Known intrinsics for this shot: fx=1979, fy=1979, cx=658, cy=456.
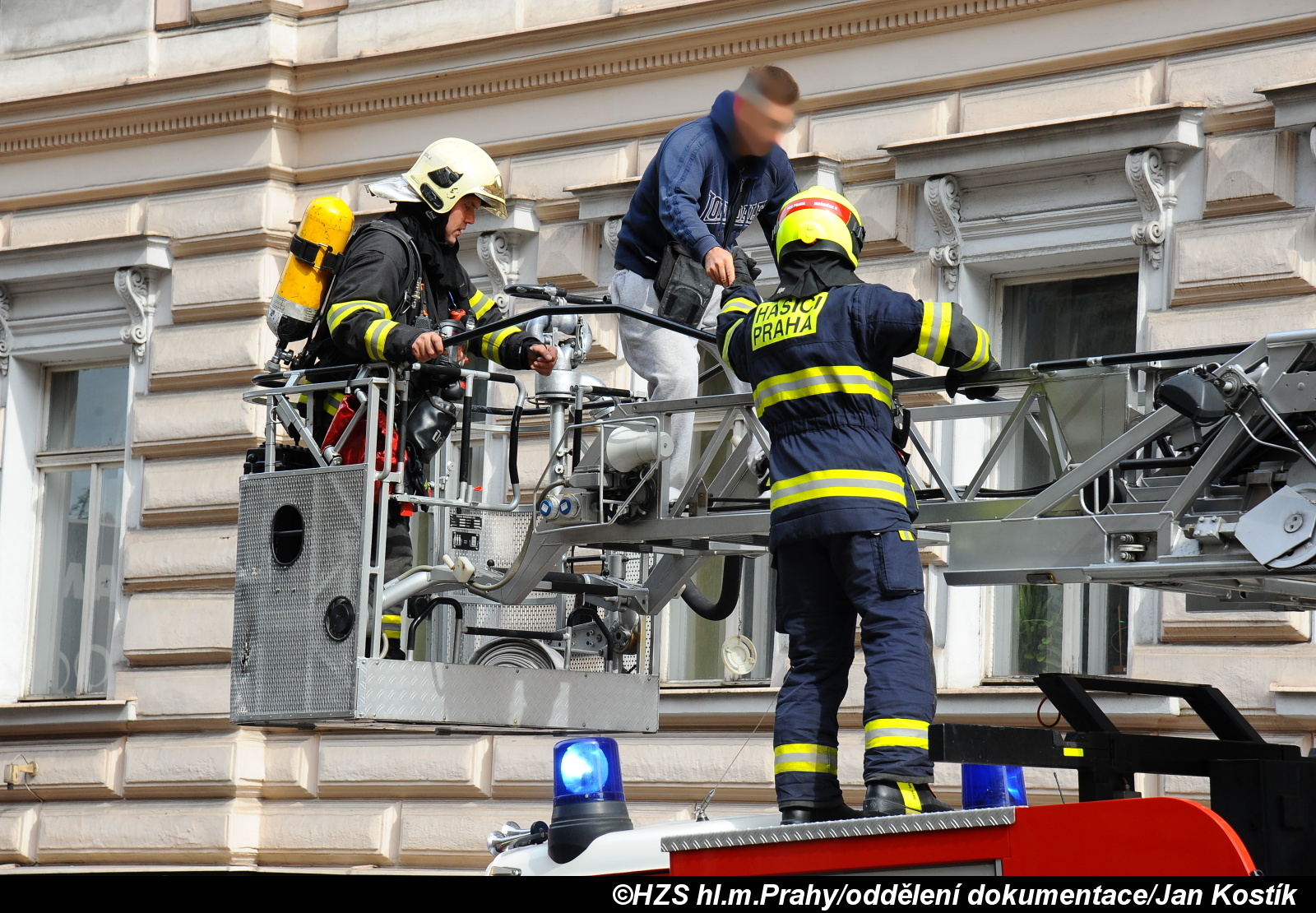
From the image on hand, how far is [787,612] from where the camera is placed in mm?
5566

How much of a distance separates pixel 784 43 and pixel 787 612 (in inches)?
216

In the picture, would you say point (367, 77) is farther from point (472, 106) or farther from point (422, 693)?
point (422, 693)

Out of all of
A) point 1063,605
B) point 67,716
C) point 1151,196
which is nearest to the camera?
point 1151,196

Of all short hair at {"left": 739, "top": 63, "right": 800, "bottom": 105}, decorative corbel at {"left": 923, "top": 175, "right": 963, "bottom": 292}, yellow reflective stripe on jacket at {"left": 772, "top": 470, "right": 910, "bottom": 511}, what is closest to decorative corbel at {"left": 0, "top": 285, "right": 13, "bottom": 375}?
decorative corbel at {"left": 923, "top": 175, "right": 963, "bottom": 292}

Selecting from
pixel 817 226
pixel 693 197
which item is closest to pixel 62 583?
pixel 693 197

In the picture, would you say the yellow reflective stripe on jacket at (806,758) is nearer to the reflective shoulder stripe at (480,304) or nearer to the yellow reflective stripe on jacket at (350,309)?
the yellow reflective stripe on jacket at (350,309)

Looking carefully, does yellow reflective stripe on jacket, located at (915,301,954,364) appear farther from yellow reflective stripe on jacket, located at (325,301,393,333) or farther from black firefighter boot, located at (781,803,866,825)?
yellow reflective stripe on jacket, located at (325,301,393,333)

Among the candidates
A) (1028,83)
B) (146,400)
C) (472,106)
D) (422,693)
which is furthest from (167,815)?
(1028,83)

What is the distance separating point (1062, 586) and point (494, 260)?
3.61 meters

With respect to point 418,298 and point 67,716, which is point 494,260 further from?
point 418,298

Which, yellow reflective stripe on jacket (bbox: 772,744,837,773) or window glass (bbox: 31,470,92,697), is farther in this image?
window glass (bbox: 31,470,92,697)

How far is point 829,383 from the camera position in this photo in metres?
5.43

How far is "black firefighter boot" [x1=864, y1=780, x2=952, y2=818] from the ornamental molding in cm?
550

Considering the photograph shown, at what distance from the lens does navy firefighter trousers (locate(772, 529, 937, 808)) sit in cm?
521
